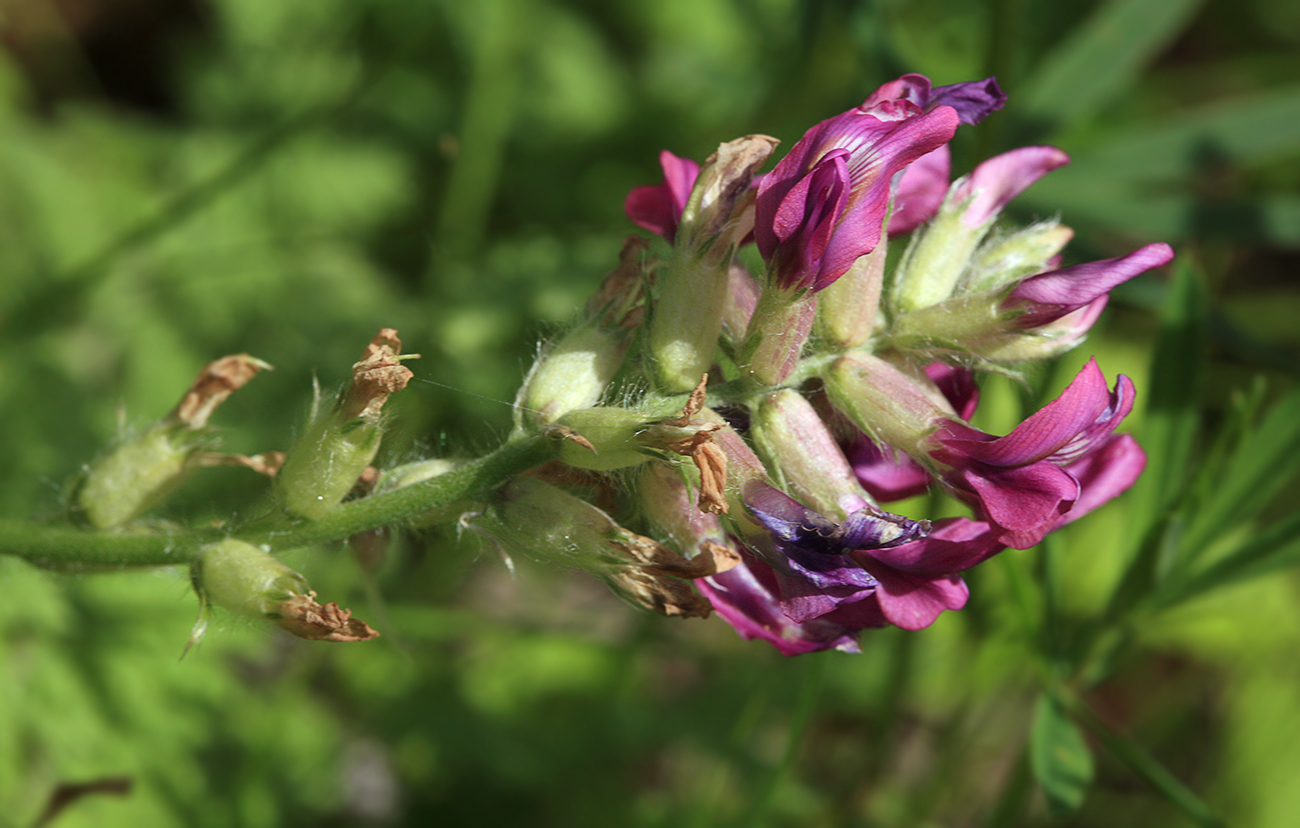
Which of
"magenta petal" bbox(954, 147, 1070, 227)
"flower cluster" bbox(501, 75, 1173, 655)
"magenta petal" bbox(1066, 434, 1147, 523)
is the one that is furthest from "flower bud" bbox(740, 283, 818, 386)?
"magenta petal" bbox(1066, 434, 1147, 523)

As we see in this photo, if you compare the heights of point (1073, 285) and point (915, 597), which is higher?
point (1073, 285)

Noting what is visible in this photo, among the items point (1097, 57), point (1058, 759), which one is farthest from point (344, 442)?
point (1097, 57)

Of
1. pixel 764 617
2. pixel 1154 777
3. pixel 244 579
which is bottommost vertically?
pixel 1154 777

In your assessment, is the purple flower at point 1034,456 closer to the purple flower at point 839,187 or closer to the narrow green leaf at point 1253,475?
the purple flower at point 839,187

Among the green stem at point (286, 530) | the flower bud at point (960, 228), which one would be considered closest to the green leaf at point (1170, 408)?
the flower bud at point (960, 228)

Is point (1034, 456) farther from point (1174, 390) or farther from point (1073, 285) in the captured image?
point (1174, 390)

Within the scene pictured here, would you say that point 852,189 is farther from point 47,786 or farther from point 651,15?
point 651,15

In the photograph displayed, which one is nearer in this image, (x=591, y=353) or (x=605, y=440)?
(x=605, y=440)
